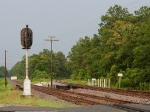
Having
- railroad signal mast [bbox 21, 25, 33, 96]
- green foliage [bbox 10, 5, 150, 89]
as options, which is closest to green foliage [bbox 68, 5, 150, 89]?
green foliage [bbox 10, 5, 150, 89]

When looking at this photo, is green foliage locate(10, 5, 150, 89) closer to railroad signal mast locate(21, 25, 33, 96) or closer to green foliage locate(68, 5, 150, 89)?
green foliage locate(68, 5, 150, 89)

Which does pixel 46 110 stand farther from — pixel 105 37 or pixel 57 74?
pixel 57 74

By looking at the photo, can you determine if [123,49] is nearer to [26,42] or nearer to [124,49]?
[124,49]

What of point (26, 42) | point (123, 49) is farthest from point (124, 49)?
point (26, 42)

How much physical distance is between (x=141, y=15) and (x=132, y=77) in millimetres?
21661

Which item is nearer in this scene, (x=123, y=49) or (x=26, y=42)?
(x=26, y=42)

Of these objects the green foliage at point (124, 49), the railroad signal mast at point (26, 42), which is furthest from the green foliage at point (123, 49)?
the railroad signal mast at point (26, 42)

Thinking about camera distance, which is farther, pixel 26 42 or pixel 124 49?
pixel 124 49

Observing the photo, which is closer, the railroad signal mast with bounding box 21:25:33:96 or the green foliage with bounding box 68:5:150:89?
the railroad signal mast with bounding box 21:25:33:96

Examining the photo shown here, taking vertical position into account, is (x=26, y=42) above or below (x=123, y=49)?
below

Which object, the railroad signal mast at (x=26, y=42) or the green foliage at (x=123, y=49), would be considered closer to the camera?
the railroad signal mast at (x=26, y=42)

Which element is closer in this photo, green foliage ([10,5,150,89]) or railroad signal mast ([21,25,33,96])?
railroad signal mast ([21,25,33,96])

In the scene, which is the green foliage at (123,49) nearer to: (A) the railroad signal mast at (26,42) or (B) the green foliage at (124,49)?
(B) the green foliage at (124,49)

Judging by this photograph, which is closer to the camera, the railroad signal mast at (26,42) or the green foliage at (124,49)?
the railroad signal mast at (26,42)
